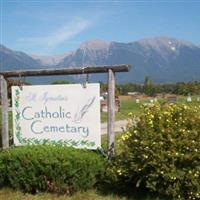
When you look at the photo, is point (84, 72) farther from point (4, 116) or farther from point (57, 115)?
point (4, 116)

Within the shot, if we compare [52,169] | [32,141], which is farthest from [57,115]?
[52,169]

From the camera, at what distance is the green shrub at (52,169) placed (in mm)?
7402

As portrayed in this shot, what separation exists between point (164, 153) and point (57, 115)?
2223 mm

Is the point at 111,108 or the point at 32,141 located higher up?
the point at 111,108

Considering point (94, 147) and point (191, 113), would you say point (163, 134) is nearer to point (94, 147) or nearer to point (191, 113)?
point (191, 113)

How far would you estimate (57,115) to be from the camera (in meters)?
8.33

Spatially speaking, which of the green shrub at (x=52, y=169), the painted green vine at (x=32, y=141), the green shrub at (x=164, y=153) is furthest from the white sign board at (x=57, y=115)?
the green shrub at (x=164, y=153)

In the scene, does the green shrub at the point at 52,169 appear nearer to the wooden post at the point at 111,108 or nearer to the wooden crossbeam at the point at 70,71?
the wooden post at the point at 111,108

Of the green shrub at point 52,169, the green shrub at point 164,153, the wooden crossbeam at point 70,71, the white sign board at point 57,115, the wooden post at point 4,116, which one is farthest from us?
the wooden post at point 4,116

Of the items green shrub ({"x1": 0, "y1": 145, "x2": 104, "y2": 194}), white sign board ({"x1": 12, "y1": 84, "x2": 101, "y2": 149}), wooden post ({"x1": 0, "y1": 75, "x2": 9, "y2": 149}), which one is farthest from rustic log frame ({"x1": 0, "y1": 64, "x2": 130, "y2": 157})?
green shrub ({"x1": 0, "y1": 145, "x2": 104, "y2": 194})

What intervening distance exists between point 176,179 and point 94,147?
5.73 ft

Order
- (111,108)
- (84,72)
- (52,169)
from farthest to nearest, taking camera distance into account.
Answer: (84,72)
(111,108)
(52,169)

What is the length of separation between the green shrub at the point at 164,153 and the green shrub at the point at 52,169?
375mm

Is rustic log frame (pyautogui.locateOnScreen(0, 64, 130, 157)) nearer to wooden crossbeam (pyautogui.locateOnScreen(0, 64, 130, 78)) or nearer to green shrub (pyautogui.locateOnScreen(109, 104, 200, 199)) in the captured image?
wooden crossbeam (pyautogui.locateOnScreen(0, 64, 130, 78))
